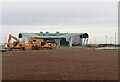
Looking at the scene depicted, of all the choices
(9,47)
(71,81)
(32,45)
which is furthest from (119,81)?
(32,45)

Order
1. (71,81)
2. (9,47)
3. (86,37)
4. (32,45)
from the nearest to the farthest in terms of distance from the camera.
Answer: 1. (71,81)
2. (9,47)
3. (32,45)
4. (86,37)

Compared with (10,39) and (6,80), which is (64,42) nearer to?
(10,39)

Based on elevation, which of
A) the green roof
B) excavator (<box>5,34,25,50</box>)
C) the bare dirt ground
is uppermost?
the green roof

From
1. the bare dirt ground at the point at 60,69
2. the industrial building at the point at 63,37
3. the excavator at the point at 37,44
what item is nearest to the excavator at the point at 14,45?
the excavator at the point at 37,44

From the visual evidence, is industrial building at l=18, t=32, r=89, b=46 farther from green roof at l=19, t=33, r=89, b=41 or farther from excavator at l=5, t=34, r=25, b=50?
excavator at l=5, t=34, r=25, b=50

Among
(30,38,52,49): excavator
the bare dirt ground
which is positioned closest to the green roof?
(30,38,52,49): excavator

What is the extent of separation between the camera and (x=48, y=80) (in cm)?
1305

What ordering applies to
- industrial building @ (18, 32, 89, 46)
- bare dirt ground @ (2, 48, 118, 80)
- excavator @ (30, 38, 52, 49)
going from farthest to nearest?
industrial building @ (18, 32, 89, 46) < excavator @ (30, 38, 52, 49) < bare dirt ground @ (2, 48, 118, 80)

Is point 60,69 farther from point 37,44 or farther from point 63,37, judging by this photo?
point 63,37

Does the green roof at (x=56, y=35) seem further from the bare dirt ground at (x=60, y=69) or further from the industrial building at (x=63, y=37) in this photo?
the bare dirt ground at (x=60, y=69)

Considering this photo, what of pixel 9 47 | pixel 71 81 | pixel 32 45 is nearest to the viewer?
pixel 71 81

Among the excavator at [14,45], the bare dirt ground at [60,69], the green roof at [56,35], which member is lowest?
the bare dirt ground at [60,69]

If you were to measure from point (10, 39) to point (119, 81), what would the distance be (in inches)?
1940

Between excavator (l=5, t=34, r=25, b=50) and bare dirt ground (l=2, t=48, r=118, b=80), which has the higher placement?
excavator (l=5, t=34, r=25, b=50)
